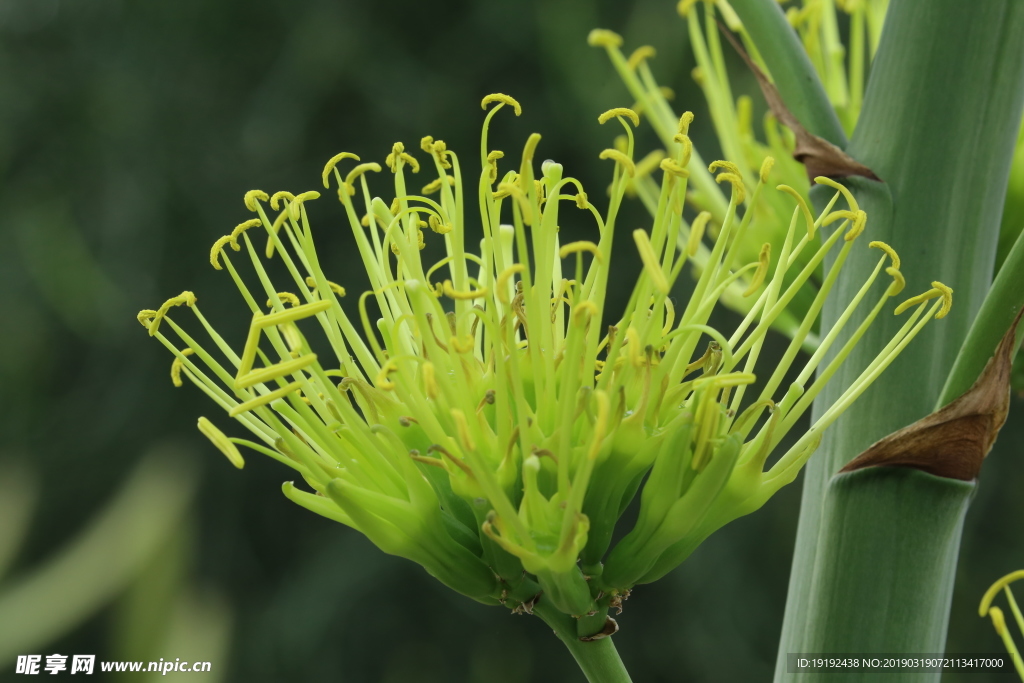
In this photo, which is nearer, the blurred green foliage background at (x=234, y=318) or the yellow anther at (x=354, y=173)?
the yellow anther at (x=354, y=173)

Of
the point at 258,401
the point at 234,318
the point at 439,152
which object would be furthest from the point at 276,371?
the point at 234,318

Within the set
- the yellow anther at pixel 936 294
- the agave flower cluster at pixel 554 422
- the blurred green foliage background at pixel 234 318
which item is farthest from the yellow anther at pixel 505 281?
the blurred green foliage background at pixel 234 318

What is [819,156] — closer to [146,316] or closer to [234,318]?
[146,316]

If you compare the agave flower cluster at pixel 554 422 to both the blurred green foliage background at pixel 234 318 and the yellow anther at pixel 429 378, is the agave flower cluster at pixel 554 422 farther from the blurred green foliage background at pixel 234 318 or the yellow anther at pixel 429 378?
the blurred green foliage background at pixel 234 318

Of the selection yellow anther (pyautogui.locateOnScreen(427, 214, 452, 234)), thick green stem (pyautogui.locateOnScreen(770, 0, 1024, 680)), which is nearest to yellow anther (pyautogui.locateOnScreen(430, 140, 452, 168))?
yellow anther (pyautogui.locateOnScreen(427, 214, 452, 234))

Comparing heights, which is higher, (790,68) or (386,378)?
(790,68)

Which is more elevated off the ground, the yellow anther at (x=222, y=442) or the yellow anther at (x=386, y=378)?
the yellow anther at (x=386, y=378)
